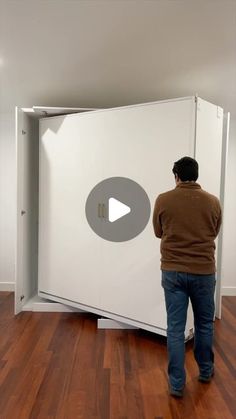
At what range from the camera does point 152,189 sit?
2723 millimetres

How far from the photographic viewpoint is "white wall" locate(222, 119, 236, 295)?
12.7ft

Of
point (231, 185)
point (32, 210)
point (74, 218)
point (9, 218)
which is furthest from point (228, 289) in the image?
point (9, 218)

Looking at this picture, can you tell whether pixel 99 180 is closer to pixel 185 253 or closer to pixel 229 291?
pixel 185 253

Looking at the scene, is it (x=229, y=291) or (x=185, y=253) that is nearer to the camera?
(x=185, y=253)

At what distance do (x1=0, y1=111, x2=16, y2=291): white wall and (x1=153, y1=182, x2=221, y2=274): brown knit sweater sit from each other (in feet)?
8.59

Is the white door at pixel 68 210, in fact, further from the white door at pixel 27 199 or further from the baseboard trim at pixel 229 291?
the baseboard trim at pixel 229 291

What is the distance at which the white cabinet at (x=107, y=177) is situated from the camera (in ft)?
8.57

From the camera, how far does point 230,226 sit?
3.95 meters

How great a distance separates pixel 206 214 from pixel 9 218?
9.43 ft

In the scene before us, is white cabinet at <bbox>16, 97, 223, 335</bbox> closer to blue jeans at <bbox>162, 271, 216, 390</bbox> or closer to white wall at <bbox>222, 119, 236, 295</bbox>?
blue jeans at <bbox>162, 271, 216, 390</bbox>

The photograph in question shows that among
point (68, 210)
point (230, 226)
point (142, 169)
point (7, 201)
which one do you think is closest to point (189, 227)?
point (142, 169)
